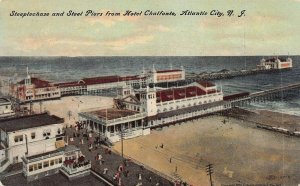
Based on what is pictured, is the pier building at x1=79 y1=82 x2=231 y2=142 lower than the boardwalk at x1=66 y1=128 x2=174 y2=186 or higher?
higher

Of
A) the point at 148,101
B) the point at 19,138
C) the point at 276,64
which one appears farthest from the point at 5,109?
the point at 276,64

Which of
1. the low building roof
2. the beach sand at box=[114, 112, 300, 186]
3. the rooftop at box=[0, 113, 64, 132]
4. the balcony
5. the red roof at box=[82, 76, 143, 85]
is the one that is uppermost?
the red roof at box=[82, 76, 143, 85]

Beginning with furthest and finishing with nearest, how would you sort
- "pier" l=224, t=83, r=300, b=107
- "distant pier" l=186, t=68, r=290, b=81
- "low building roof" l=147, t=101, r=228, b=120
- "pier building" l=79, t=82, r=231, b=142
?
"distant pier" l=186, t=68, r=290, b=81, "pier" l=224, t=83, r=300, b=107, "low building roof" l=147, t=101, r=228, b=120, "pier building" l=79, t=82, r=231, b=142

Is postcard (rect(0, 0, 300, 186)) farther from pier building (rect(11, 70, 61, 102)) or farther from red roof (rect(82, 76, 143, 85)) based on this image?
red roof (rect(82, 76, 143, 85))

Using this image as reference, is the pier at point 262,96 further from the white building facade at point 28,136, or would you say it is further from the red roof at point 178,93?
the white building facade at point 28,136

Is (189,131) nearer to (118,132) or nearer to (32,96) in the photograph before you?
(118,132)

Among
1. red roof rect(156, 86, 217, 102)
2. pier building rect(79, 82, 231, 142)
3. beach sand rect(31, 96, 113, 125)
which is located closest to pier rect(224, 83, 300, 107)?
pier building rect(79, 82, 231, 142)

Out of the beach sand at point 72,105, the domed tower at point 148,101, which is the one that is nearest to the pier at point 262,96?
the domed tower at point 148,101
